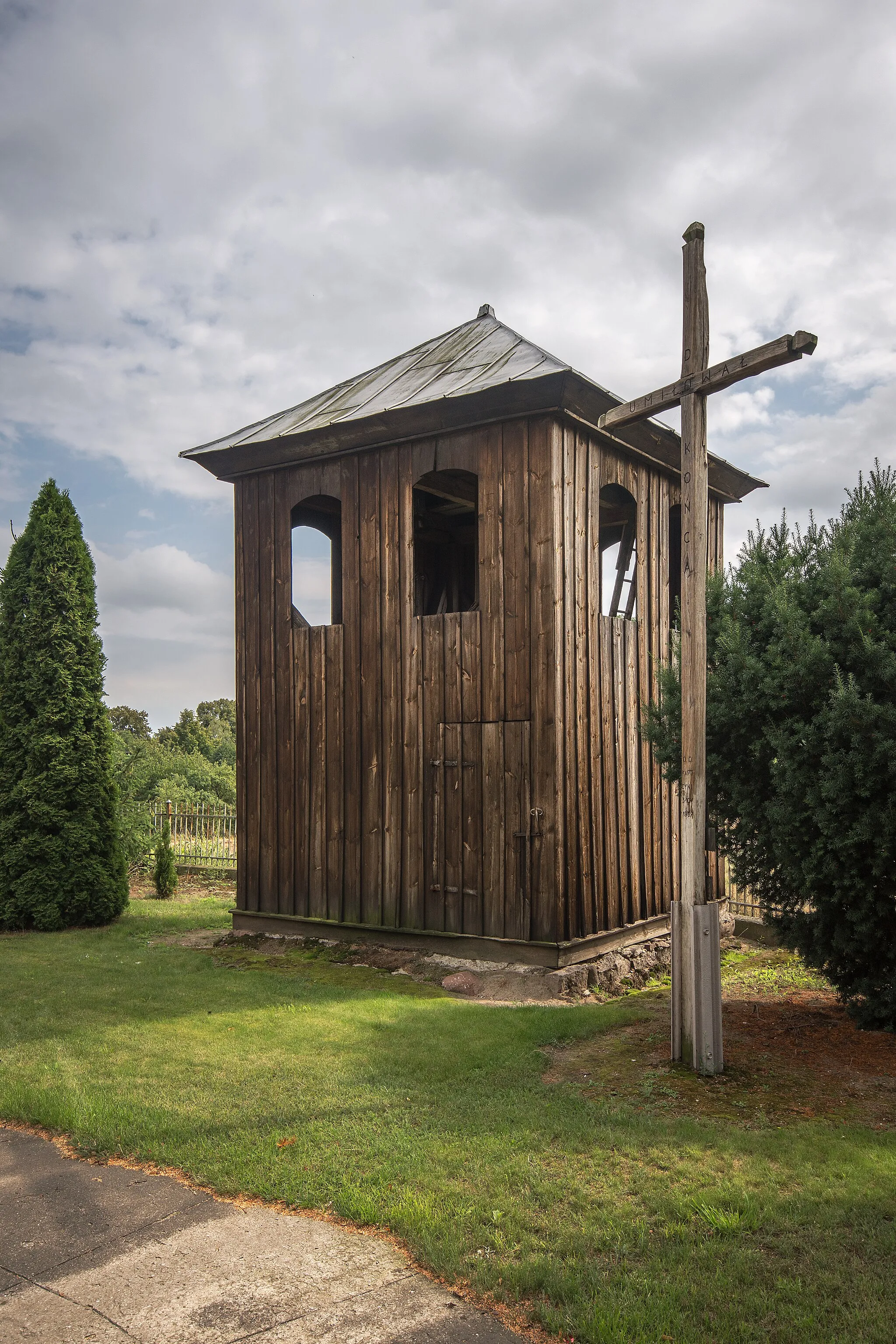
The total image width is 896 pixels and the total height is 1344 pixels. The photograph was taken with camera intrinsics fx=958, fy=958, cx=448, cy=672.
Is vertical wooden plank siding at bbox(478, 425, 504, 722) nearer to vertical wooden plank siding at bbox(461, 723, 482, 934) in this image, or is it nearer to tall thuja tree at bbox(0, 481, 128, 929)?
vertical wooden plank siding at bbox(461, 723, 482, 934)

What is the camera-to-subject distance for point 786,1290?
340 centimetres

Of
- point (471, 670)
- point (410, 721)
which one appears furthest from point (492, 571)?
point (410, 721)

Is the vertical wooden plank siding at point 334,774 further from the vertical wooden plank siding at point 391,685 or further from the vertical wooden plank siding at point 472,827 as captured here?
the vertical wooden plank siding at point 472,827

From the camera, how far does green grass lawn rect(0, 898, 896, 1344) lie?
3434 millimetres

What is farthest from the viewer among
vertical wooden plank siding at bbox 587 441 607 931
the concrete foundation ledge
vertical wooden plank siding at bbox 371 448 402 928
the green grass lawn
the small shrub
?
the small shrub

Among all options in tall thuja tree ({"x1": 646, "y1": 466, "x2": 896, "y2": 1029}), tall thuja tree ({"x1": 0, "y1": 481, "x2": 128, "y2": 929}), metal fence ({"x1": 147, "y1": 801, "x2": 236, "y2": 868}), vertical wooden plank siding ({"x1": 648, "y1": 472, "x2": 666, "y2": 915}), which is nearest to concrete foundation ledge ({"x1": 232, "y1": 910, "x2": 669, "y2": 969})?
vertical wooden plank siding ({"x1": 648, "y1": 472, "x2": 666, "y2": 915})

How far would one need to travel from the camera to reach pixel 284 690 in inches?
438

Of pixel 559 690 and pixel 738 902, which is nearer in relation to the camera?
pixel 559 690

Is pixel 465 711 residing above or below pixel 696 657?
below

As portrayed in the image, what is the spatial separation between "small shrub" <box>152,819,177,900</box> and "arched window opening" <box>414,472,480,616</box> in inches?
260

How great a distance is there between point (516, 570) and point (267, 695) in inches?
145

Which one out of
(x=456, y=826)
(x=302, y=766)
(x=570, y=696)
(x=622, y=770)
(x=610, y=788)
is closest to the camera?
(x=570, y=696)

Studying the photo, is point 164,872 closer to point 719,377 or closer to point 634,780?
point 634,780

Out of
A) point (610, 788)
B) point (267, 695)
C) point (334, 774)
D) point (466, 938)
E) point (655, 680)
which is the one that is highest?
point (655, 680)
